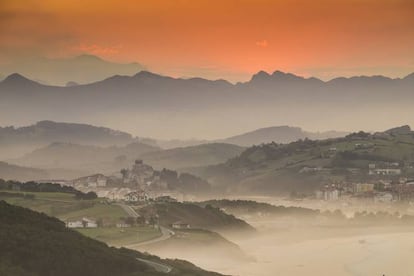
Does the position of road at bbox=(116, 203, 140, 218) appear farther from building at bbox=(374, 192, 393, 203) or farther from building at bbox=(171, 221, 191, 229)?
building at bbox=(374, 192, 393, 203)

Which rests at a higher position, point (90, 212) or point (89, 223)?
point (90, 212)

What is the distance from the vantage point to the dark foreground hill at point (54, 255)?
55125mm

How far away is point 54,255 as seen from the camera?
5641 cm

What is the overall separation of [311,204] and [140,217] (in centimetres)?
7047

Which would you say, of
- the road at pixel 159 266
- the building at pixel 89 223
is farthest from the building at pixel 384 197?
the road at pixel 159 266

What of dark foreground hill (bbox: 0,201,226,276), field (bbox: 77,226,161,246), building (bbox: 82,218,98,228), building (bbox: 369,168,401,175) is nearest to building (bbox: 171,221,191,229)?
field (bbox: 77,226,161,246)

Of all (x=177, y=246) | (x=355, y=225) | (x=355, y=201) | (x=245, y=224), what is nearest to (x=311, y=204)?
(x=355, y=201)

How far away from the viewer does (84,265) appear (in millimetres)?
56812

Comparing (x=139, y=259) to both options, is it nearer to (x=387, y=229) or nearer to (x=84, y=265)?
(x=84, y=265)

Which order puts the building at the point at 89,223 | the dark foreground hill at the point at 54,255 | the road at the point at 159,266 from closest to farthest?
the dark foreground hill at the point at 54,255 < the road at the point at 159,266 < the building at the point at 89,223

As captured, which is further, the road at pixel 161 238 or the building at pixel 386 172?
the building at pixel 386 172

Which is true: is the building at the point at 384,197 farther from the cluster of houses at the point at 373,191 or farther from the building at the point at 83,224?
the building at the point at 83,224

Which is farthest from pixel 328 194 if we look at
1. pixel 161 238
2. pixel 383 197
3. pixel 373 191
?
pixel 161 238

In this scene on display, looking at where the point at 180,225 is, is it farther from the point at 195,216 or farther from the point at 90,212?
the point at 90,212
